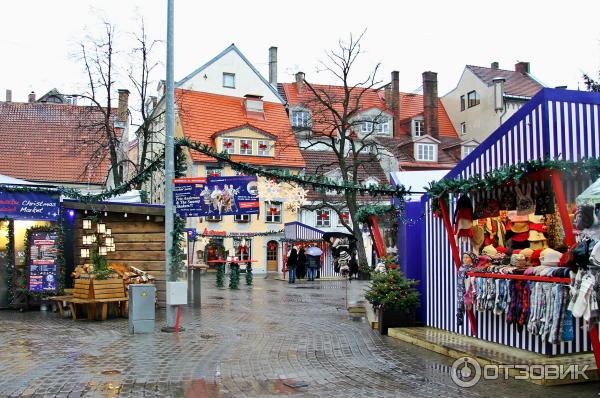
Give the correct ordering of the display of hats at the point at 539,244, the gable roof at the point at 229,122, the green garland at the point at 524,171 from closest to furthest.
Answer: the green garland at the point at 524,171, the display of hats at the point at 539,244, the gable roof at the point at 229,122

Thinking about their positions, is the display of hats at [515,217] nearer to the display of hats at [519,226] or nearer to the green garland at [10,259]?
the display of hats at [519,226]

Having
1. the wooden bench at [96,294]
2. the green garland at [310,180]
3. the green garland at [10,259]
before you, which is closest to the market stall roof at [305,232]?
the green garland at [10,259]

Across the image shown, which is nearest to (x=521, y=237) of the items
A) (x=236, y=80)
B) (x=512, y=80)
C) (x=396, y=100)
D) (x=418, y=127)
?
(x=236, y=80)

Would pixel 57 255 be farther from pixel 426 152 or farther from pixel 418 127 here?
pixel 418 127

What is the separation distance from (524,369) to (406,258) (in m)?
4.72

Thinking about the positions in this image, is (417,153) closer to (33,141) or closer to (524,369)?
(33,141)

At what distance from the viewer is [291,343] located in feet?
36.5

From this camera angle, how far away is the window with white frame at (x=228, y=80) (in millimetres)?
46781

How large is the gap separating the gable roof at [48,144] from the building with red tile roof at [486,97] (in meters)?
27.2

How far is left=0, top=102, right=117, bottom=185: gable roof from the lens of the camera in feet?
120

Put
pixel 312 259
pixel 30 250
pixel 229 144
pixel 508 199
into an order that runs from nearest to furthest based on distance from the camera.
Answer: pixel 508 199, pixel 30 250, pixel 312 259, pixel 229 144

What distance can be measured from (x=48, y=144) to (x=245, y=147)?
497 inches

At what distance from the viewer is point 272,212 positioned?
143ft

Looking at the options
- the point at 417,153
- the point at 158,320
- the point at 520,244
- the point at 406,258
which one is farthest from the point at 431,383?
the point at 417,153
